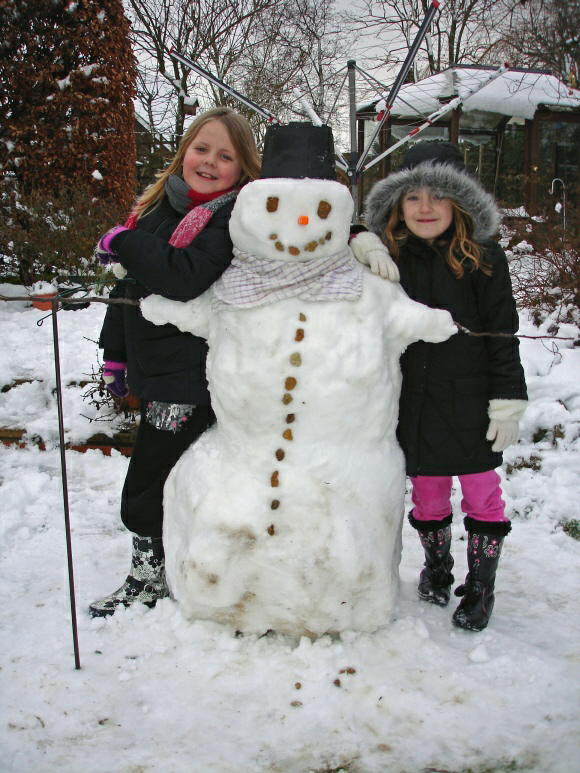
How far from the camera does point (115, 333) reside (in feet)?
8.01

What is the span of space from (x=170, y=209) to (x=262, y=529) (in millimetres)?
1158

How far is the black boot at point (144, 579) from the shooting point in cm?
233

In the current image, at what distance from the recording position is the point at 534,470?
3.61 metres

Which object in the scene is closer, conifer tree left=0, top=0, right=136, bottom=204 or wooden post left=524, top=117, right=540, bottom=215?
conifer tree left=0, top=0, right=136, bottom=204

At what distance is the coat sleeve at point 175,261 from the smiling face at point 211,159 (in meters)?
0.25

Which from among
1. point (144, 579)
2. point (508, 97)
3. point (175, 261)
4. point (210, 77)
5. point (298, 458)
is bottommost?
point (144, 579)

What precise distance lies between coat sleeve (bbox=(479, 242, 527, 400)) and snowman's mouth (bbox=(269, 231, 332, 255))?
63 cm

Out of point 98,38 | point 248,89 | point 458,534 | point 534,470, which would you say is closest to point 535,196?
point 248,89

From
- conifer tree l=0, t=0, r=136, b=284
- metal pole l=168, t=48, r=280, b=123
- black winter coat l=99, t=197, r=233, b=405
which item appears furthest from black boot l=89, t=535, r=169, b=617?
conifer tree l=0, t=0, r=136, b=284

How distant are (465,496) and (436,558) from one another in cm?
29

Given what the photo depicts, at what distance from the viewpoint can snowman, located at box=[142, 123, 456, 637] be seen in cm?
192

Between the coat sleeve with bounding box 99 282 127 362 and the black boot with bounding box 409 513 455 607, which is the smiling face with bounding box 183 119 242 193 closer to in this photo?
the coat sleeve with bounding box 99 282 127 362

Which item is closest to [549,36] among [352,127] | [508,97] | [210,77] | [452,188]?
[508,97]

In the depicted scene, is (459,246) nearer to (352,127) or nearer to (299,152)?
(299,152)
